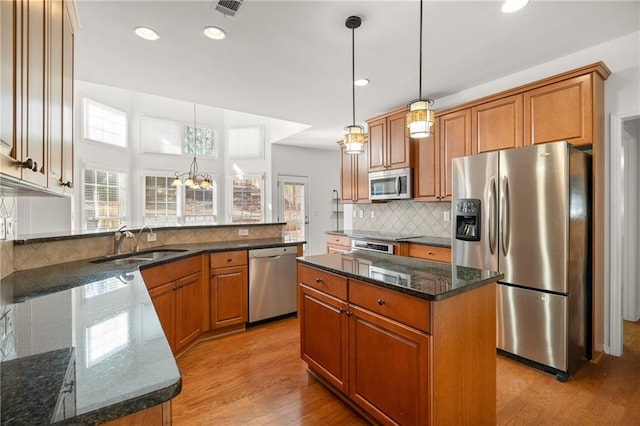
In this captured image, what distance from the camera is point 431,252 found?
337 cm

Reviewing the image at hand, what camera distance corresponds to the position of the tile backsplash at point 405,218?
13.0ft

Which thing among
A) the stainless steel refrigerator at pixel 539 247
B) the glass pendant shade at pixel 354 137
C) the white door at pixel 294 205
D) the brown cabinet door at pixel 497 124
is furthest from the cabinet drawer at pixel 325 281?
the white door at pixel 294 205

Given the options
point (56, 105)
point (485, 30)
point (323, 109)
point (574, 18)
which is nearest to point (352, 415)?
point (56, 105)

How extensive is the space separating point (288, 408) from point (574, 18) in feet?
11.4

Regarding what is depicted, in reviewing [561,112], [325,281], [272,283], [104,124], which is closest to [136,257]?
[272,283]

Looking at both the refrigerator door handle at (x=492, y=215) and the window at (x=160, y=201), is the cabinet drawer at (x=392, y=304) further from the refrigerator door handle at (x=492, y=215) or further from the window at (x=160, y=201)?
the window at (x=160, y=201)

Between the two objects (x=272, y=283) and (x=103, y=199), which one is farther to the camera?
(x=103, y=199)

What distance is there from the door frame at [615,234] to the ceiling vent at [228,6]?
3.23 meters

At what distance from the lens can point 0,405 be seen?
62 centimetres

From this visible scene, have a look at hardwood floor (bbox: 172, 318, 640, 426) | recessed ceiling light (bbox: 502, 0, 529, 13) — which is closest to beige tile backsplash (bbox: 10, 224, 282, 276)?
hardwood floor (bbox: 172, 318, 640, 426)

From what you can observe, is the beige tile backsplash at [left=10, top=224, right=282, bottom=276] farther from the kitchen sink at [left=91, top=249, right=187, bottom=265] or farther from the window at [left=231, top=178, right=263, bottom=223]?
the window at [left=231, top=178, right=263, bottom=223]

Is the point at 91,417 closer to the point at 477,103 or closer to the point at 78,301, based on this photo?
the point at 78,301

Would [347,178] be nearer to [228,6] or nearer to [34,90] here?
[228,6]

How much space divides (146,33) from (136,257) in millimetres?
1862
